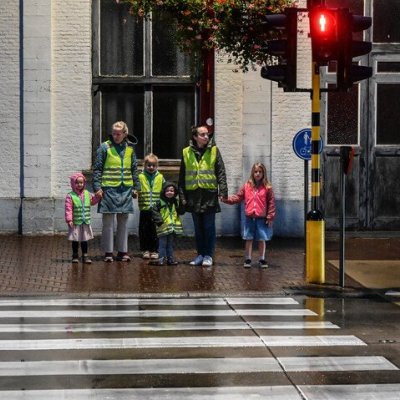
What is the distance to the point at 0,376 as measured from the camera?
8.54 m

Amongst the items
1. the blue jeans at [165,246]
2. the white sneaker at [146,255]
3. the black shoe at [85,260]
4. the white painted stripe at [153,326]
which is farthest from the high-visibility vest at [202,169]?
the white painted stripe at [153,326]

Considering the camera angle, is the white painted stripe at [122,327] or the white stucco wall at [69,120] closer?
the white painted stripe at [122,327]

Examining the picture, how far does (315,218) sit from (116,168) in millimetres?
3620

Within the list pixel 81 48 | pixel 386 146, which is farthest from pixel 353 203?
pixel 81 48

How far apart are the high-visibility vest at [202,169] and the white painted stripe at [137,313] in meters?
4.17

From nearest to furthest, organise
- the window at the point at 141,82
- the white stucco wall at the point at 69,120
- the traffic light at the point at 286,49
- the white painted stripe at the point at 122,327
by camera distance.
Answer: the white painted stripe at the point at 122,327
the traffic light at the point at 286,49
the white stucco wall at the point at 69,120
the window at the point at 141,82

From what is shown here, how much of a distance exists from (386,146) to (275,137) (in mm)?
1960

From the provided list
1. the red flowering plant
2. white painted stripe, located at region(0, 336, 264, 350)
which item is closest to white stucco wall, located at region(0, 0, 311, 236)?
the red flowering plant

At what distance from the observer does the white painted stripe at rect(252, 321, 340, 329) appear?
1102cm

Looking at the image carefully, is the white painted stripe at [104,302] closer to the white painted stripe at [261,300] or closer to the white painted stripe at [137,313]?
the white painted stripe at [261,300]

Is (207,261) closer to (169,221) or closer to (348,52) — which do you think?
(169,221)

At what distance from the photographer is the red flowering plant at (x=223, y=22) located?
17594mm

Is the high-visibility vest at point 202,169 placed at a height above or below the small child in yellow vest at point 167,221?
above

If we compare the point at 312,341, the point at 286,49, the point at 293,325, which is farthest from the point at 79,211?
the point at 312,341
